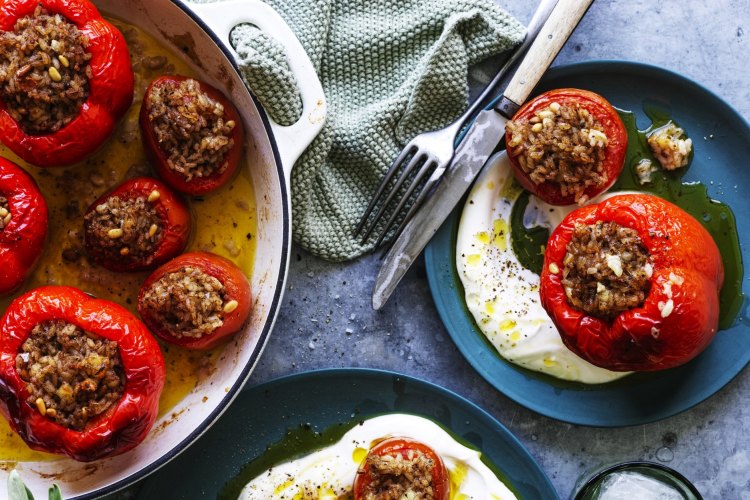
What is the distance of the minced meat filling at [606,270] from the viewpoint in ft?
8.53

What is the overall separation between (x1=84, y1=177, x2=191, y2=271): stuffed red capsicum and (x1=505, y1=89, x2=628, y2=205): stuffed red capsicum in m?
1.17

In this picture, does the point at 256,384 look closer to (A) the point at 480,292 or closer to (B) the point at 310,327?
(B) the point at 310,327

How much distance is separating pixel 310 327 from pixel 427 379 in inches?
18.5

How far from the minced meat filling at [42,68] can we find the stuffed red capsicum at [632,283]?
1.60m

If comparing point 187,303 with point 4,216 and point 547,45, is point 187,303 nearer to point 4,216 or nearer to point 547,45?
point 4,216

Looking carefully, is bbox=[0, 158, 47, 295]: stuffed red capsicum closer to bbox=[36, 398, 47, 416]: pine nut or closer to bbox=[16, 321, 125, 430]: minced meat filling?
bbox=[16, 321, 125, 430]: minced meat filling

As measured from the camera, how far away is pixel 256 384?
2969 mm

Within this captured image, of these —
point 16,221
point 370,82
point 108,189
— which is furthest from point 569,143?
point 16,221

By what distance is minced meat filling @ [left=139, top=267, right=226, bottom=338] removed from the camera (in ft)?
8.65

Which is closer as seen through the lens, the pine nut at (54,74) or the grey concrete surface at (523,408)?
the pine nut at (54,74)

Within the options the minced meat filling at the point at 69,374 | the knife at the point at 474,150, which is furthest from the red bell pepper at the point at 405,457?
the minced meat filling at the point at 69,374

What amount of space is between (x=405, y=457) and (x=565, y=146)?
1.17 m

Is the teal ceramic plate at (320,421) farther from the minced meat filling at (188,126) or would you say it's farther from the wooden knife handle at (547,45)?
the wooden knife handle at (547,45)

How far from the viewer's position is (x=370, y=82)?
3.00 meters
